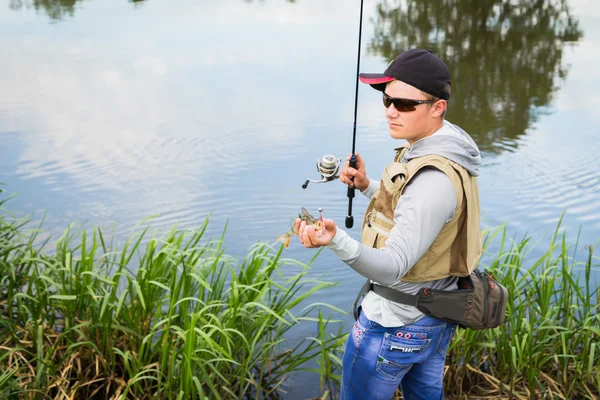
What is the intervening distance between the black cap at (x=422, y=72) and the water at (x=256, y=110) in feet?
6.61

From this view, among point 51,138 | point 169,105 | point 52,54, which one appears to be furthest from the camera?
point 52,54

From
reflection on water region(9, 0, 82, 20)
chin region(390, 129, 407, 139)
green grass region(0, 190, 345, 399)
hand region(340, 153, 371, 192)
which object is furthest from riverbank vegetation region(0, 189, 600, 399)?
reflection on water region(9, 0, 82, 20)

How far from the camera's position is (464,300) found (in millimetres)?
2527

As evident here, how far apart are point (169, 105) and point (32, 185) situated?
2.52m

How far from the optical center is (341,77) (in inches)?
386

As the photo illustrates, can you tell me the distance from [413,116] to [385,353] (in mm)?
764

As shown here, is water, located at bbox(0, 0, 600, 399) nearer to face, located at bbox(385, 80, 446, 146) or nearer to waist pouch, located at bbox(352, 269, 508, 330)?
waist pouch, located at bbox(352, 269, 508, 330)

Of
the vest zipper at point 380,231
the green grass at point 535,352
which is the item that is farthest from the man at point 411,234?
the green grass at point 535,352

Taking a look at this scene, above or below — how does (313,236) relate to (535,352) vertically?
above

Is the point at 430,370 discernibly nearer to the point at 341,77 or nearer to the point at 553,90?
the point at 341,77

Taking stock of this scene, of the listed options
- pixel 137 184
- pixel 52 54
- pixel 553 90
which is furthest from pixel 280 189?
pixel 52 54

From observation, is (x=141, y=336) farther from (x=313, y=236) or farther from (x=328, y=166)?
(x=313, y=236)

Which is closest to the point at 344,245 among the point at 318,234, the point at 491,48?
the point at 318,234

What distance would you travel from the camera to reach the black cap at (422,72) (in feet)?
7.83
